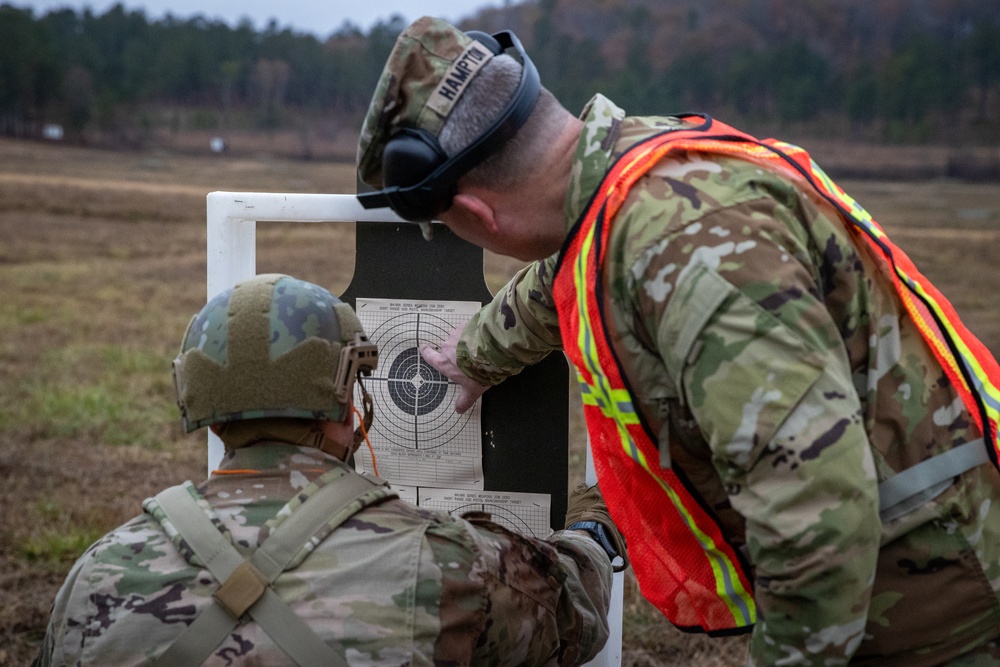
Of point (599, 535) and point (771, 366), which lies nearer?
point (771, 366)

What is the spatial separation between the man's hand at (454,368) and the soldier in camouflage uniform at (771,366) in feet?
2.41

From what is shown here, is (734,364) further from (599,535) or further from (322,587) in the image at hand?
(599,535)

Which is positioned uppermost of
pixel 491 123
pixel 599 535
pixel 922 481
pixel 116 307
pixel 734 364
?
pixel 491 123

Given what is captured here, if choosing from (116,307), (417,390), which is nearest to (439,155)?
(417,390)

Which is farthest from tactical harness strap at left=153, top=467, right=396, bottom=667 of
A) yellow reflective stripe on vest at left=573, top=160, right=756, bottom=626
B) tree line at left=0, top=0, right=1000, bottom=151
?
tree line at left=0, top=0, right=1000, bottom=151

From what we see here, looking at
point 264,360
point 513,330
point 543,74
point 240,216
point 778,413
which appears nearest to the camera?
point 778,413

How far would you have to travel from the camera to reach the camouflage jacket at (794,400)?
1.36 metres

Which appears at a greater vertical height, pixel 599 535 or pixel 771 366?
pixel 771 366

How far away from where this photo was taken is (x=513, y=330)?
2.36m

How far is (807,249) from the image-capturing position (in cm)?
153

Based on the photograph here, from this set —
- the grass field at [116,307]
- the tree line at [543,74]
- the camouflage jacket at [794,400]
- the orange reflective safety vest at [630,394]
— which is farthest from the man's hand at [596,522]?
the tree line at [543,74]

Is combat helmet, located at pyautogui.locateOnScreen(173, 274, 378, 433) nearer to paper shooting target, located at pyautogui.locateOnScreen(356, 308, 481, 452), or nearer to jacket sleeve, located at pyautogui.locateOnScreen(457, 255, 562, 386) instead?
jacket sleeve, located at pyautogui.locateOnScreen(457, 255, 562, 386)

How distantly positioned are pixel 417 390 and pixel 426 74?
1.16m

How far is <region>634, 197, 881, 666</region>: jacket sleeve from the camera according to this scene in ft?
4.44
